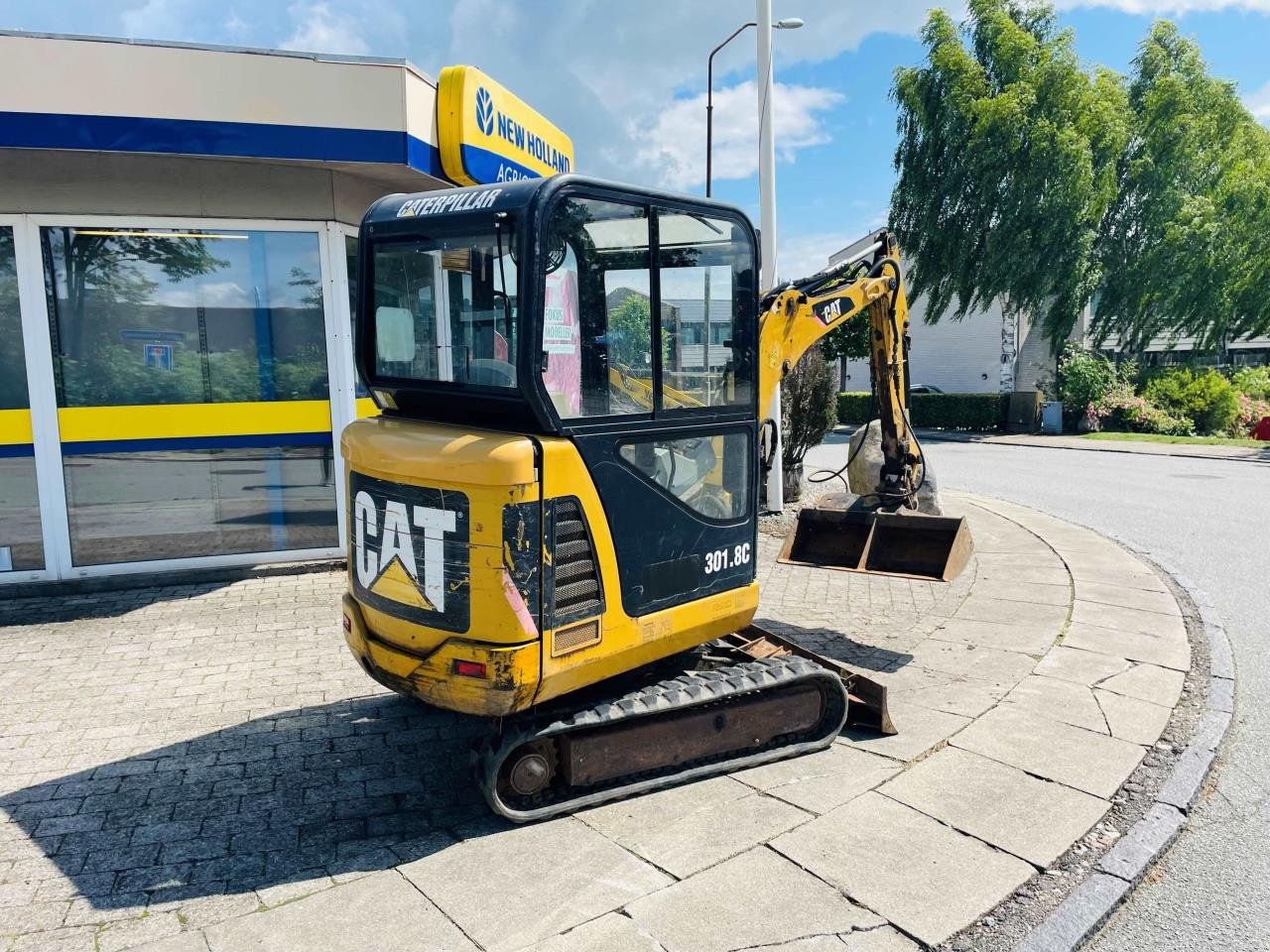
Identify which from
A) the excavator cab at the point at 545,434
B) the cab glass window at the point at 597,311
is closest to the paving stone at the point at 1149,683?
the excavator cab at the point at 545,434

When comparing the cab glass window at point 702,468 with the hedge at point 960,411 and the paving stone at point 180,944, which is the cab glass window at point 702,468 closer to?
the paving stone at point 180,944

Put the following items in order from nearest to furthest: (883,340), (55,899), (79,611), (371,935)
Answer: (371,935) < (55,899) < (883,340) < (79,611)

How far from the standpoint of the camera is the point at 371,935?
319 cm

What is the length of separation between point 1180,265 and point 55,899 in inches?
1140

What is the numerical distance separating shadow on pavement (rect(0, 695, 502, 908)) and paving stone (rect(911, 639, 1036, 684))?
3.10m

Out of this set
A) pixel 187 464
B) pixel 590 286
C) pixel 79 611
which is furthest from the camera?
pixel 187 464

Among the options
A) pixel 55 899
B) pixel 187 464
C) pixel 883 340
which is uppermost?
pixel 883 340

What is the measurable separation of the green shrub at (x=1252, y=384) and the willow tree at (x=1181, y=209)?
215 cm

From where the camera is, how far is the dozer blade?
6.18 meters

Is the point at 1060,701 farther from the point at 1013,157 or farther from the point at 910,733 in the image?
the point at 1013,157

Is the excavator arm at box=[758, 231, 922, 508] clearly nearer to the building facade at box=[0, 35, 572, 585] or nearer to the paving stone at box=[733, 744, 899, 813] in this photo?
the paving stone at box=[733, 744, 899, 813]

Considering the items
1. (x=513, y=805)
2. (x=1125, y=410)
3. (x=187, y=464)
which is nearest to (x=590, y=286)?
(x=513, y=805)

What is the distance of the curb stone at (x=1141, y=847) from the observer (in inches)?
129

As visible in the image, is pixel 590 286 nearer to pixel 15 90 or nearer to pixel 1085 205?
pixel 15 90
